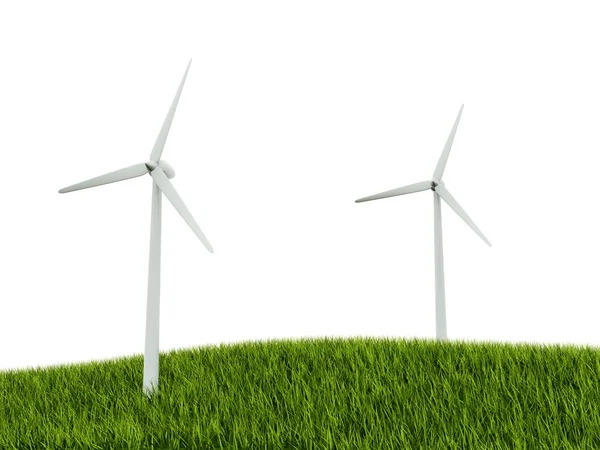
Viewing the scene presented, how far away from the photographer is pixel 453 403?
10945mm

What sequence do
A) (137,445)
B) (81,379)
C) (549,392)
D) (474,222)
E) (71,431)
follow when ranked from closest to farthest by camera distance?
1. (137,445)
2. (71,431)
3. (549,392)
4. (81,379)
5. (474,222)

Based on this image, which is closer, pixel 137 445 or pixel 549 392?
pixel 137 445

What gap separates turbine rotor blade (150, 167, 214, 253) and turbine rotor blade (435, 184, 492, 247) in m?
6.96

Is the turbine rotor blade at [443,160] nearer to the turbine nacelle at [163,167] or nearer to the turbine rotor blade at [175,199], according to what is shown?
the turbine nacelle at [163,167]

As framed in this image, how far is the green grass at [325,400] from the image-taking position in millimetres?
9570

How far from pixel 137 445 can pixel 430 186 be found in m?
9.82

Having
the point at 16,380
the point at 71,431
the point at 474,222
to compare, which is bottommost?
the point at 16,380

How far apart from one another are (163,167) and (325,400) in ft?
17.2

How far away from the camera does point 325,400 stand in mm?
11195

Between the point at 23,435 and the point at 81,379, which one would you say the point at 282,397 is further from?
the point at 81,379

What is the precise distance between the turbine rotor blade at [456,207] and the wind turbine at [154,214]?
6.92 m

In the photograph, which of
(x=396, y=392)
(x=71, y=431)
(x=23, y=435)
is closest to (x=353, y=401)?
(x=396, y=392)

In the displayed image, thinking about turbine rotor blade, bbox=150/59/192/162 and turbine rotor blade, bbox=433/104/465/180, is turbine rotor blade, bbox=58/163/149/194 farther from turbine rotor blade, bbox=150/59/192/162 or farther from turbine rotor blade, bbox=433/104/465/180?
Answer: turbine rotor blade, bbox=433/104/465/180

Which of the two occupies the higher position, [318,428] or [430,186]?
[430,186]
